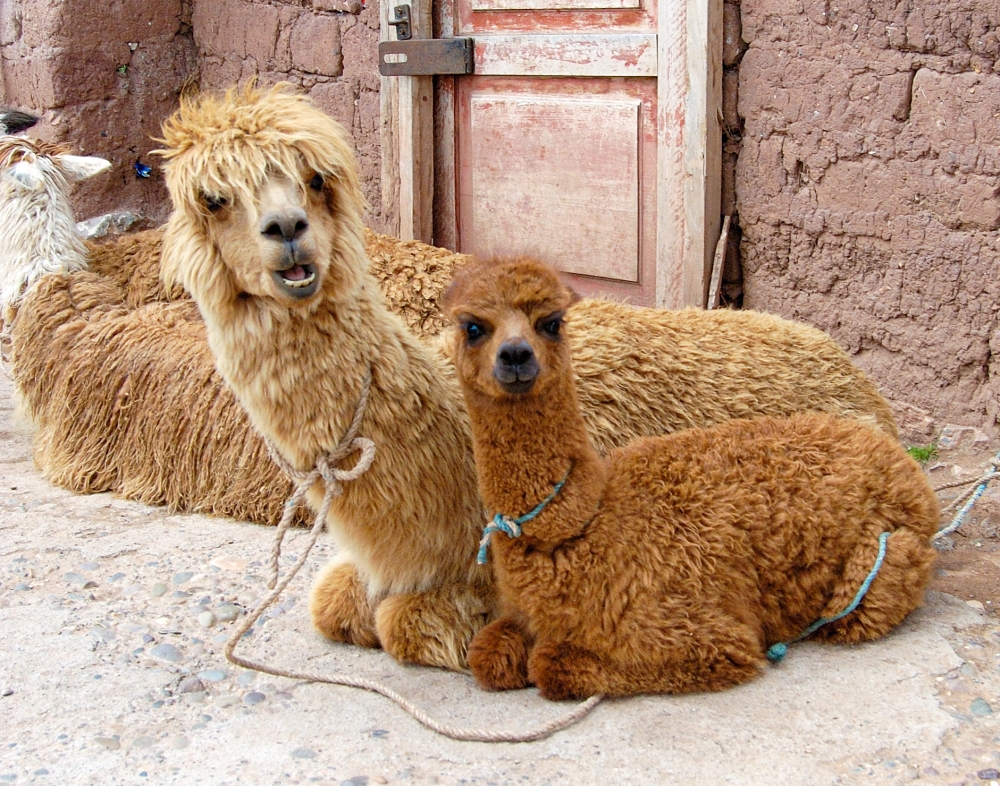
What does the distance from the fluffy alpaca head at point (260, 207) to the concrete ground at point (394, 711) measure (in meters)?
1.13

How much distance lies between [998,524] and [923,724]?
64.4 inches

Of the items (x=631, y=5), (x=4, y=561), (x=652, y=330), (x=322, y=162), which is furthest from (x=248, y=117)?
(x=631, y=5)

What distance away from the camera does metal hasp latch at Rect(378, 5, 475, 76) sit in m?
6.23

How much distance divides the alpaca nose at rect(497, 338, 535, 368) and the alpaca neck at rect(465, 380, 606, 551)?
17 cm

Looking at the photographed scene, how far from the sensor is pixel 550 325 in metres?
3.10

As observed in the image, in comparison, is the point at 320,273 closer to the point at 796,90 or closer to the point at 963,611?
the point at 963,611

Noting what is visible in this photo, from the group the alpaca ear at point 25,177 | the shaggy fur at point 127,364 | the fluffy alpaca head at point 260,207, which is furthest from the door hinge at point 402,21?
the fluffy alpaca head at point 260,207

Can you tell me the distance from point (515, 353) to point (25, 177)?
3945 mm

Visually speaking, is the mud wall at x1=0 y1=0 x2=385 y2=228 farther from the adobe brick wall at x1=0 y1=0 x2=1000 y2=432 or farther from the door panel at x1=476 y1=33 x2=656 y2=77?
the adobe brick wall at x1=0 y1=0 x2=1000 y2=432

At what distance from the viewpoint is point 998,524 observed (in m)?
4.30

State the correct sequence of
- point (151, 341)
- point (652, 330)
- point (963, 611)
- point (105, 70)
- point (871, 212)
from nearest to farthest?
point (963, 611) < point (652, 330) < point (871, 212) < point (151, 341) < point (105, 70)

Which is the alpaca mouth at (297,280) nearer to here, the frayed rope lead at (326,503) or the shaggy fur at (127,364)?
the frayed rope lead at (326,503)

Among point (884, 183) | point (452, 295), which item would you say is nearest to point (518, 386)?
point (452, 295)

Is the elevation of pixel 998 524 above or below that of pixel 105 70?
below
